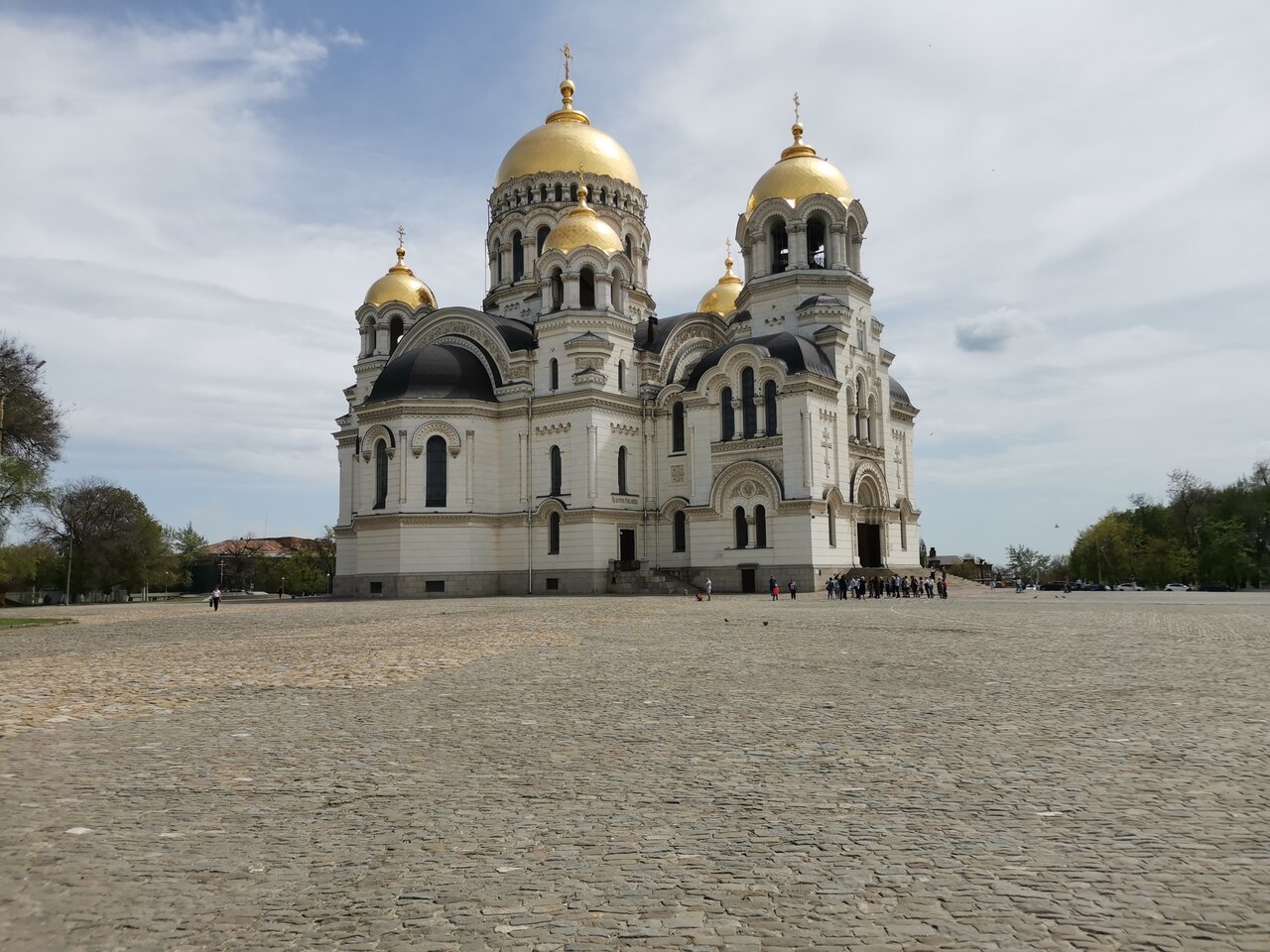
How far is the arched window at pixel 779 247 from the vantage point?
150 feet

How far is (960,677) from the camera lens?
40.0 ft

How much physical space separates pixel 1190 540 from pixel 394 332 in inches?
2318

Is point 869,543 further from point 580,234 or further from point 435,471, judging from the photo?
point 435,471

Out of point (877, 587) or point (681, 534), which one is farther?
point (681, 534)

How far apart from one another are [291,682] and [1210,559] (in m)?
66.0

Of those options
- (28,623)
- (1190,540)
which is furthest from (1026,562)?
(28,623)

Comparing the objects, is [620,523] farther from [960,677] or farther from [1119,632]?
[960,677]

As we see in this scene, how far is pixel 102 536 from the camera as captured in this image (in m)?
64.1

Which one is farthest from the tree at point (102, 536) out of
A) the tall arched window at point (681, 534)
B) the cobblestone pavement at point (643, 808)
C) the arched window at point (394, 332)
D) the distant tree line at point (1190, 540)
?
the distant tree line at point (1190, 540)

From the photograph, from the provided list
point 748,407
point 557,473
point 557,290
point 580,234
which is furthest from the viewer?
point 557,290

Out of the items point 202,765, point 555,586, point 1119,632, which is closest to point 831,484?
point 555,586

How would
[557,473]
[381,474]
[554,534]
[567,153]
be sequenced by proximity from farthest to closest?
1. [567,153]
2. [381,474]
3. [557,473]
4. [554,534]

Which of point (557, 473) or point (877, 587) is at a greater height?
point (557, 473)

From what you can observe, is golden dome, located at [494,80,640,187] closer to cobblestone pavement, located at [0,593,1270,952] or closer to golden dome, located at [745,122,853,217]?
golden dome, located at [745,122,853,217]
